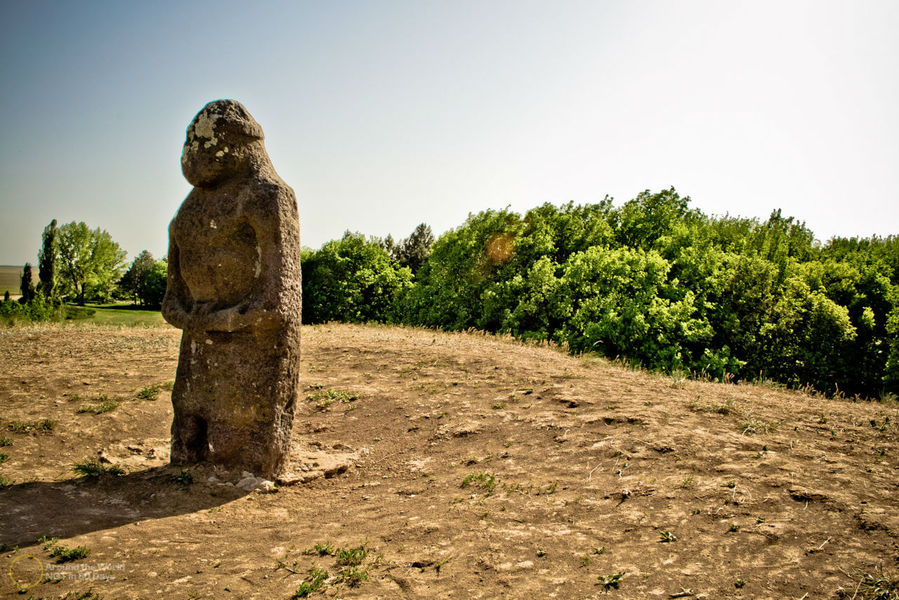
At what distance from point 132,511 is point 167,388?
5236 millimetres

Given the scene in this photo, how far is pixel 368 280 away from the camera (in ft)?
128

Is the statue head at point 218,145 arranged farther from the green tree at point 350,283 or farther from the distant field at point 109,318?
the green tree at point 350,283

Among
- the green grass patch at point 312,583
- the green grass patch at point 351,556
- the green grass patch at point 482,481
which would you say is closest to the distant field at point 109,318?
the green grass patch at point 482,481

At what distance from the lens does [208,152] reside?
598 centimetres

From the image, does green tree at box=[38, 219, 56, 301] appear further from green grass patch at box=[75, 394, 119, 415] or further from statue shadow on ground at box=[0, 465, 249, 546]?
statue shadow on ground at box=[0, 465, 249, 546]

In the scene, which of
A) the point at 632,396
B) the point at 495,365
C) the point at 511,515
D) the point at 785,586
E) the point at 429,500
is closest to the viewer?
the point at 785,586

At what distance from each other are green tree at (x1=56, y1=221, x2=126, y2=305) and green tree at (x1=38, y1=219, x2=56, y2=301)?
16.2 metres

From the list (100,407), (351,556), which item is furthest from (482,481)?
(100,407)

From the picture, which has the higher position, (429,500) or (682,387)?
(682,387)

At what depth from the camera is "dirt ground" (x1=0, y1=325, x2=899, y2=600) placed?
3795 mm

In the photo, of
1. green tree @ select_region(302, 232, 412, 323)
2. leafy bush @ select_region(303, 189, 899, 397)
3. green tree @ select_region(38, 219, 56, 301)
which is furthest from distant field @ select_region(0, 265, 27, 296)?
leafy bush @ select_region(303, 189, 899, 397)

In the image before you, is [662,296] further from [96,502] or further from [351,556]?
[96,502]

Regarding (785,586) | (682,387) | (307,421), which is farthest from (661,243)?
(785,586)

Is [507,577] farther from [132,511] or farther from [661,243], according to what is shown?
[661,243]
